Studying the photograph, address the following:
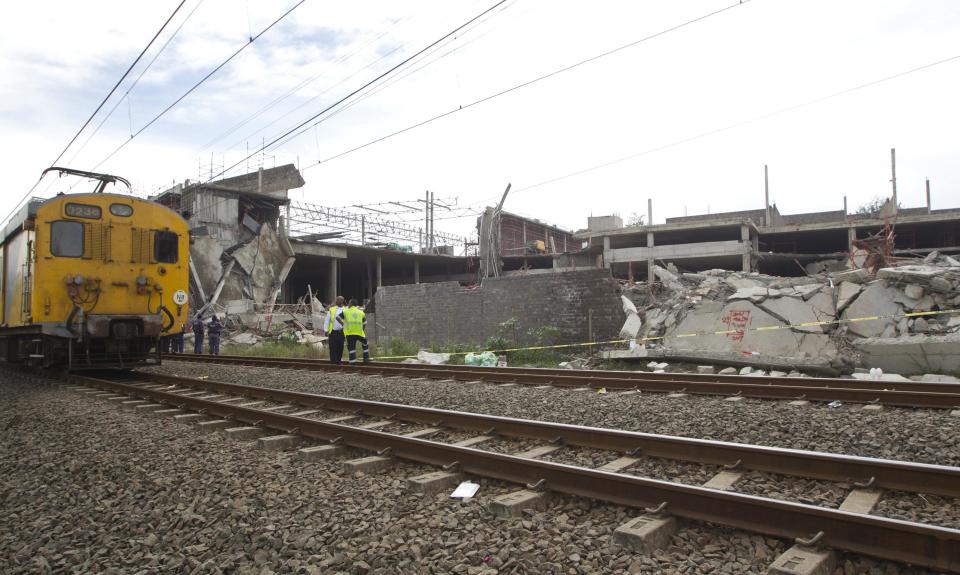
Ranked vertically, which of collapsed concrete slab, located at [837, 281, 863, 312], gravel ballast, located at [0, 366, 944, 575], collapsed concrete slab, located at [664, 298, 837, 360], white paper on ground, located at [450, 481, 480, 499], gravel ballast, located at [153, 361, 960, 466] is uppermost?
collapsed concrete slab, located at [837, 281, 863, 312]

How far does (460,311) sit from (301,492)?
47.9 feet

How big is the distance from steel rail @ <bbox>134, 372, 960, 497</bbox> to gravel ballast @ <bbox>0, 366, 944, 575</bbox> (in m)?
1.15

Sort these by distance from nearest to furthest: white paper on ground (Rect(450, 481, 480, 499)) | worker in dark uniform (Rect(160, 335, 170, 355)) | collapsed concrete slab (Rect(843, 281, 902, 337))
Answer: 1. white paper on ground (Rect(450, 481, 480, 499))
2. worker in dark uniform (Rect(160, 335, 170, 355))
3. collapsed concrete slab (Rect(843, 281, 902, 337))

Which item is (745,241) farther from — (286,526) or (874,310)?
(286,526)

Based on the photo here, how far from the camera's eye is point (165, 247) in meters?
12.4

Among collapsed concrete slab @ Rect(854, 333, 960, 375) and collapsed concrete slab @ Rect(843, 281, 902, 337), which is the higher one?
collapsed concrete slab @ Rect(843, 281, 902, 337)

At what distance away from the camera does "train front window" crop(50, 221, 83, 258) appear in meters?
10.8

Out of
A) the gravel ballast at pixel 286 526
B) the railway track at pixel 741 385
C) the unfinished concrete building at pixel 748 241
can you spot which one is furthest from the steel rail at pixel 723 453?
the unfinished concrete building at pixel 748 241

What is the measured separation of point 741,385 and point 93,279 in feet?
37.4

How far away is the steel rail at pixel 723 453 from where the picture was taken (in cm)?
378

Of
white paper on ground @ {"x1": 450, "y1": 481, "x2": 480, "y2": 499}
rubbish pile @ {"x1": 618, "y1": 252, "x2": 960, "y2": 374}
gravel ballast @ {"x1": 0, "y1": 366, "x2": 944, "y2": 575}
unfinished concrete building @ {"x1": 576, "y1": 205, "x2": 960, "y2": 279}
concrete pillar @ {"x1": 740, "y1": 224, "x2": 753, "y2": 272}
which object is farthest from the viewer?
unfinished concrete building @ {"x1": 576, "y1": 205, "x2": 960, "y2": 279}

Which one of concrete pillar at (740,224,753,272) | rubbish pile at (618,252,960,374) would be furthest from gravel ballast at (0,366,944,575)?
concrete pillar at (740,224,753,272)

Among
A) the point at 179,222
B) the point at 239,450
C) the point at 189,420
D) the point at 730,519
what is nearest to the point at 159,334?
the point at 179,222

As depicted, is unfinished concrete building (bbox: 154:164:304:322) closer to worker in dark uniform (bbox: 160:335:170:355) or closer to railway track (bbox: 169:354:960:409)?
worker in dark uniform (bbox: 160:335:170:355)
